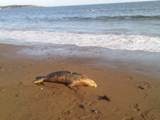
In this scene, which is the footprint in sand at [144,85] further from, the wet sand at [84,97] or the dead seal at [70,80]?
the dead seal at [70,80]

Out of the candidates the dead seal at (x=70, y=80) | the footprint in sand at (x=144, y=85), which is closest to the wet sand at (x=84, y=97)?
the footprint in sand at (x=144, y=85)

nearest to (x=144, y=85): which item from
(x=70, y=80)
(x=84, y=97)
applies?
(x=84, y=97)

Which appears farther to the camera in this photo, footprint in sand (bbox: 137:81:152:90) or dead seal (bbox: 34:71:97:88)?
dead seal (bbox: 34:71:97:88)

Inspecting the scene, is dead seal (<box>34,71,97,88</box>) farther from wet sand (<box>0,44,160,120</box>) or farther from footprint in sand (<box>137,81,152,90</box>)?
footprint in sand (<box>137,81,152,90</box>)

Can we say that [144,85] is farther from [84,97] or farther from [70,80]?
[70,80]

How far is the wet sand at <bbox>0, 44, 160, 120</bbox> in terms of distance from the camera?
17.5 feet

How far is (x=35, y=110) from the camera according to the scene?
5.55m

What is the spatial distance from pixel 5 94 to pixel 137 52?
5.84 meters

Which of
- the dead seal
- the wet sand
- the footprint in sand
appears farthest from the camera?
the dead seal

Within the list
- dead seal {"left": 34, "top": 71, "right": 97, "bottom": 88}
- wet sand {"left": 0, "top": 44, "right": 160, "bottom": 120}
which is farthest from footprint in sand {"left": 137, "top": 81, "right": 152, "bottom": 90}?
dead seal {"left": 34, "top": 71, "right": 97, "bottom": 88}

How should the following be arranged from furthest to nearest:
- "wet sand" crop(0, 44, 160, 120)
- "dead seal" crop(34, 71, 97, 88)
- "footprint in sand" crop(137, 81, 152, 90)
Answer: "dead seal" crop(34, 71, 97, 88) < "footprint in sand" crop(137, 81, 152, 90) < "wet sand" crop(0, 44, 160, 120)

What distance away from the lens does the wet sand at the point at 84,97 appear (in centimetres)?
532

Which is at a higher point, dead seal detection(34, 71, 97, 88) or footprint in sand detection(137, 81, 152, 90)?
dead seal detection(34, 71, 97, 88)

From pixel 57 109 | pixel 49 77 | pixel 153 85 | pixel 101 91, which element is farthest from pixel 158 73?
pixel 57 109
